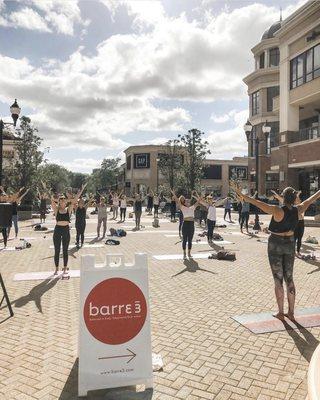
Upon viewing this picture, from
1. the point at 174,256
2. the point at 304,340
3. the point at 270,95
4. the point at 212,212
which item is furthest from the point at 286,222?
the point at 270,95

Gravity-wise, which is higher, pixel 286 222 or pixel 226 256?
pixel 286 222

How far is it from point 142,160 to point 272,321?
2803 inches

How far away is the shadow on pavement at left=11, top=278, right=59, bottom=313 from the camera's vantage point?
22.8 ft

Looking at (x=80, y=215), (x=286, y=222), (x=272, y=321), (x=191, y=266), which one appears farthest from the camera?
(x=80, y=215)

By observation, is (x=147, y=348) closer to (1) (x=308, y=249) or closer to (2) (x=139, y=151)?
(1) (x=308, y=249)

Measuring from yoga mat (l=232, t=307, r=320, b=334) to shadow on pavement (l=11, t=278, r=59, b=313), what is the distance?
12.1 ft

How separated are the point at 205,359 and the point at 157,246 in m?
9.77

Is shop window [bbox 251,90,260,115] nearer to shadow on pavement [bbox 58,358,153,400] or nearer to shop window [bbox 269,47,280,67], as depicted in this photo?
shop window [bbox 269,47,280,67]

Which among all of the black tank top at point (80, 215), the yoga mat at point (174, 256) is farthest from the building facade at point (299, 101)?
the black tank top at point (80, 215)

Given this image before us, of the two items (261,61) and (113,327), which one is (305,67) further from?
(113,327)

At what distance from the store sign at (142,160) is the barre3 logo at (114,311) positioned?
72068 millimetres

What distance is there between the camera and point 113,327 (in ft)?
12.8

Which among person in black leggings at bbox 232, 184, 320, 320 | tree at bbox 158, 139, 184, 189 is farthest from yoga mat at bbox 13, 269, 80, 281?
tree at bbox 158, 139, 184, 189

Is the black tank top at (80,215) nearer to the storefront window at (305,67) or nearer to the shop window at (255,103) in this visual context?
the storefront window at (305,67)
